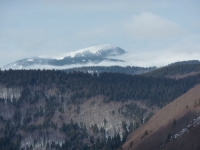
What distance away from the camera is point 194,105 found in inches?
7416

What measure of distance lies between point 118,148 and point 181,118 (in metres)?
27.9

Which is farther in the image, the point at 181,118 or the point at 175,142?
the point at 181,118

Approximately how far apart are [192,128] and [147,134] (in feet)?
112

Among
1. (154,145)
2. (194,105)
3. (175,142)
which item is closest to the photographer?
(175,142)

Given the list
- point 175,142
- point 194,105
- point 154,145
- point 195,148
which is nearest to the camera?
point 195,148

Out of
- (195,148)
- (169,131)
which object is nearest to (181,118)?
(169,131)

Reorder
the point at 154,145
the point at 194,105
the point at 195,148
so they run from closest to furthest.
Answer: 1. the point at 195,148
2. the point at 154,145
3. the point at 194,105

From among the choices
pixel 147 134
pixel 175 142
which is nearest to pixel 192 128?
pixel 175 142

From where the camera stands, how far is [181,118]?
597ft

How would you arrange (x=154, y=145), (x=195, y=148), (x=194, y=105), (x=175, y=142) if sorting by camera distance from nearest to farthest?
(x=195, y=148), (x=175, y=142), (x=154, y=145), (x=194, y=105)

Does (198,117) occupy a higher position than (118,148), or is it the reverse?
(198,117)

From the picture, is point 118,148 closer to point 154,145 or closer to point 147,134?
point 147,134

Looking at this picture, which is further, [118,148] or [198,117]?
[118,148]

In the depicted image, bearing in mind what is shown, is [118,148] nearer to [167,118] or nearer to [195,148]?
[167,118]
